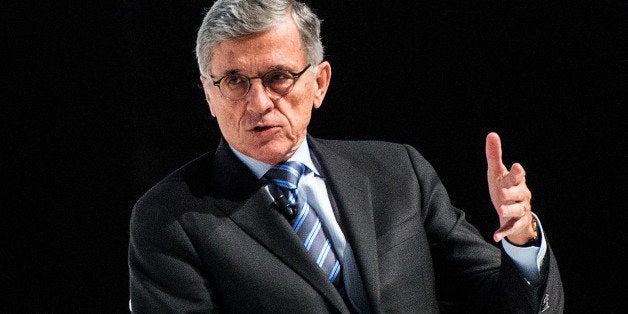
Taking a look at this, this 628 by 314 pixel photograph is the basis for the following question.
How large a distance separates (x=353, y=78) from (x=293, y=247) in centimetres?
92

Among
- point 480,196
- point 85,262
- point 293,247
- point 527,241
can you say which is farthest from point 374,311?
point 85,262

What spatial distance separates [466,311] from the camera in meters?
2.22

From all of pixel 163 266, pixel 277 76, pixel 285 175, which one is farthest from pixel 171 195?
pixel 277 76

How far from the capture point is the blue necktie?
2.03m

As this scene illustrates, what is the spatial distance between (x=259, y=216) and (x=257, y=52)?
1.33ft

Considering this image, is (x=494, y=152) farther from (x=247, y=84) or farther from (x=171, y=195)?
(x=171, y=195)

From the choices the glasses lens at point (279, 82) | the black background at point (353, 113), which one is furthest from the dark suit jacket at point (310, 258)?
the black background at point (353, 113)

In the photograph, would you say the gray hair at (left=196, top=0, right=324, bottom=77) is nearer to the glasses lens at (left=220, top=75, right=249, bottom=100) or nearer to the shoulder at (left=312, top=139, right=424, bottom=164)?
the glasses lens at (left=220, top=75, right=249, bottom=100)

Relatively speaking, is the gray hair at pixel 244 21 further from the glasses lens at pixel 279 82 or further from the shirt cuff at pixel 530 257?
the shirt cuff at pixel 530 257

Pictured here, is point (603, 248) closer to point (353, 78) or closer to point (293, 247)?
point (353, 78)

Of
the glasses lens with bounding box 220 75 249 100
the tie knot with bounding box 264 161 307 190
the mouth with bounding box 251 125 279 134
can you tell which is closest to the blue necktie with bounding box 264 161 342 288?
the tie knot with bounding box 264 161 307 190

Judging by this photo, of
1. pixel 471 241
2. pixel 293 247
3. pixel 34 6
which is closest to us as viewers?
pixel 293 247

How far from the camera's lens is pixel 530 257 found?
Answer: 1.99m

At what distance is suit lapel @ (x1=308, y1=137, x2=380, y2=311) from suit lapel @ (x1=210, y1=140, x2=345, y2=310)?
10 cm
